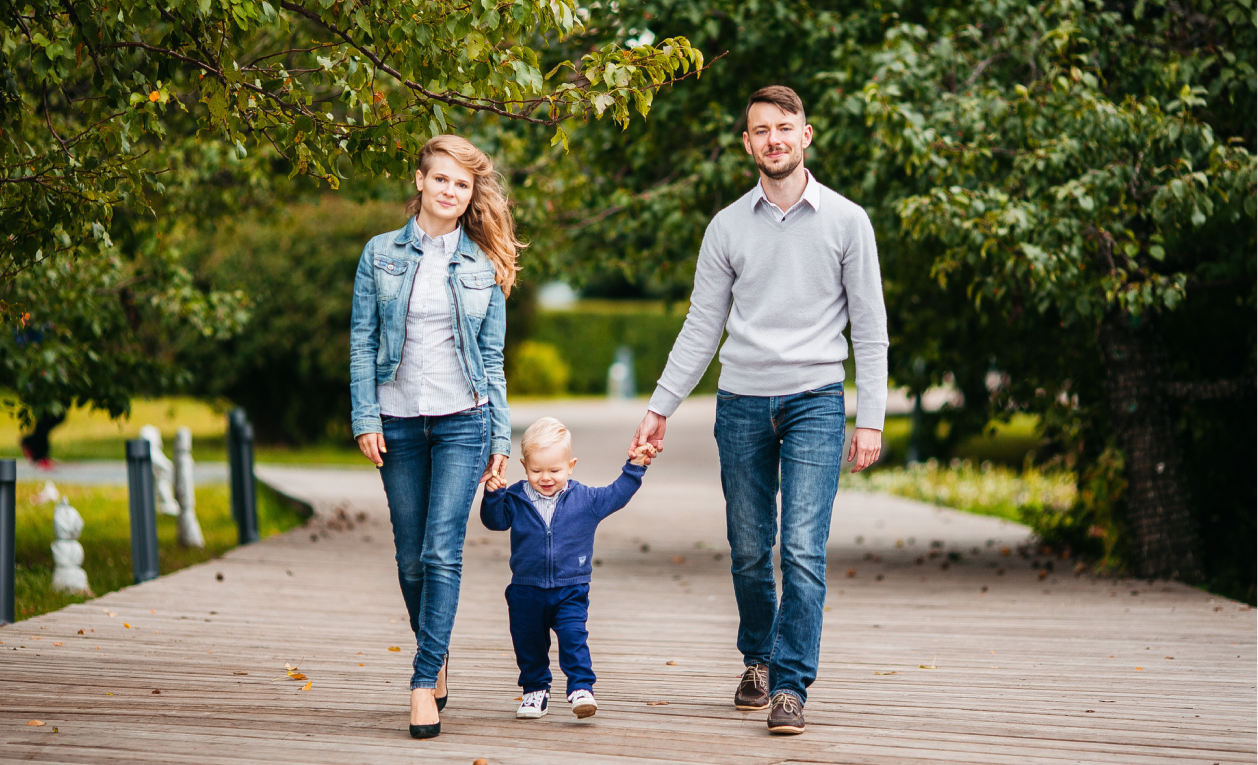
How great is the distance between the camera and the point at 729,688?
15.1 feet

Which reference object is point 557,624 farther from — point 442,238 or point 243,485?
point 243,485

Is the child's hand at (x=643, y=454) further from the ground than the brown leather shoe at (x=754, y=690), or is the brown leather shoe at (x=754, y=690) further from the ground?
the child's hand at (x=643, y=454)

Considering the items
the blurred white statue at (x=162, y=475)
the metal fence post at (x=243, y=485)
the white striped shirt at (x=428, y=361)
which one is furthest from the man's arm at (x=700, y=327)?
the blurred white statue at (x=162, y=475)

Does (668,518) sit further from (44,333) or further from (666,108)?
(44,333)

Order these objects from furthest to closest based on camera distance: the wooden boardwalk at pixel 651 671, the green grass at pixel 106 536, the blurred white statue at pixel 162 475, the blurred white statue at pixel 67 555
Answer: the blurred white statue at pixel 162 475
the green grass at pixel 106 536
the blurred white statue at pixel 67 555
the wooden boardwalk at pixel 651 671

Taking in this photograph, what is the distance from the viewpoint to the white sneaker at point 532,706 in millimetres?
4062

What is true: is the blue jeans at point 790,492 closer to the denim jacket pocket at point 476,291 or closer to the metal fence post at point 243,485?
the denim jacket pocket at point 476,291

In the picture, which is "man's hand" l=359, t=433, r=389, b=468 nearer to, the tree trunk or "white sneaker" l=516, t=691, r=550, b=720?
"white sneaker" l=516, t=691, r=550, b=720

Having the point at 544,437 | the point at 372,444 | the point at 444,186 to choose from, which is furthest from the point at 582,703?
the point at 444,186

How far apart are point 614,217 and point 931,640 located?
3695mm

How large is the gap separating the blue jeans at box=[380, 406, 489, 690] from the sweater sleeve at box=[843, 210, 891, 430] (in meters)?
1.22

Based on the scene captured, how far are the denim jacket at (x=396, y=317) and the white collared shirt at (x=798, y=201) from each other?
90cm

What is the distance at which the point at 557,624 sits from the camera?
3.95 metres

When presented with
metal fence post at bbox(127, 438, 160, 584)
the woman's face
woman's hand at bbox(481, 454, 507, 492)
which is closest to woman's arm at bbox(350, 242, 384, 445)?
the woman's face
